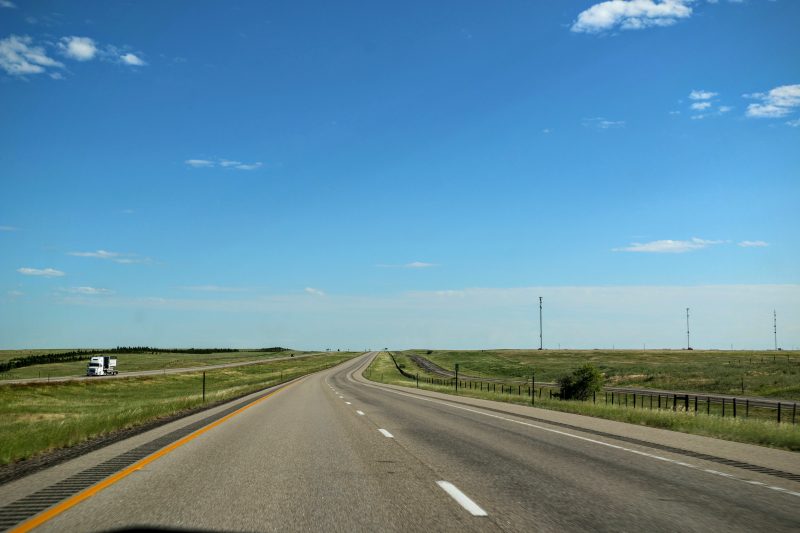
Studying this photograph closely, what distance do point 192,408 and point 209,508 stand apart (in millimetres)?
21006

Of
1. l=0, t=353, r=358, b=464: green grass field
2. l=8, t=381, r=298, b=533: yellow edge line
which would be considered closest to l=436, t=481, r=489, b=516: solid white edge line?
l=8, t=381, r=298, b=533: yellow edge line

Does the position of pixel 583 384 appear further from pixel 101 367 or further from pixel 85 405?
pixel 101 367

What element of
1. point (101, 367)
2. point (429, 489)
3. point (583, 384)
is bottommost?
point (583, 384)

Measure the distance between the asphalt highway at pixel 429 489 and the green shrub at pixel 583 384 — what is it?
49554 mm

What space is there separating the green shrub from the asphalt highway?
49.6 metres

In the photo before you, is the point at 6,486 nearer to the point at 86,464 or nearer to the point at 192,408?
the point at 86,464

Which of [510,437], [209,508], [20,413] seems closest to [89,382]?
[20,413]

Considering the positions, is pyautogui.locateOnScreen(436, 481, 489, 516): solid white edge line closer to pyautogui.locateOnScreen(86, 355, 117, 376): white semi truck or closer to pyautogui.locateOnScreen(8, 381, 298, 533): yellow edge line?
pyautogui.locateOnScreen(8, 381, 298, 533): yellow edge line

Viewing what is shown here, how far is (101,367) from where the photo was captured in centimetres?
8300

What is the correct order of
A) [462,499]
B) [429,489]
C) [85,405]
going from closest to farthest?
[462,499] → [429,489] → [85,405]

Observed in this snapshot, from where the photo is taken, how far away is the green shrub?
61.3 meters

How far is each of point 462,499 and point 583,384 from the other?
188 ft

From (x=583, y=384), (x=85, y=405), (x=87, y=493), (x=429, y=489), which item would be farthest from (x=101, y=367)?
(x=429, y=489)

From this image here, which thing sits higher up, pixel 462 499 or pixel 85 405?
pixel 462 499
